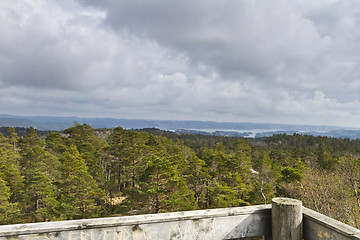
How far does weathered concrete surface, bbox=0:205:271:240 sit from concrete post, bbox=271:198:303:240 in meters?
0.16

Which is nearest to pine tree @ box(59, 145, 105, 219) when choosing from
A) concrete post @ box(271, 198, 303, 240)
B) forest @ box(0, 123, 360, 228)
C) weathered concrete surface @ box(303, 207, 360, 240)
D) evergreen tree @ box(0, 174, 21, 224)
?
forest @ box(0, 123, 360, 228)

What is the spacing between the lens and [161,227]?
2244mm

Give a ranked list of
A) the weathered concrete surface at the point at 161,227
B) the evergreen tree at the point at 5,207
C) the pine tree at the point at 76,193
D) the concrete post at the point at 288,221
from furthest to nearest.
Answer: the pine tree at the point at 76,193, the evergreen tree at the point at 5,207, the concrete post at the point at 288,221, the weathered concrete surface at the point at 161,227

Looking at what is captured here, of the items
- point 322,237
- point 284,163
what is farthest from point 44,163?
point 284,163

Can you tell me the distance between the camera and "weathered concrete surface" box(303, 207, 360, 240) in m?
2.06

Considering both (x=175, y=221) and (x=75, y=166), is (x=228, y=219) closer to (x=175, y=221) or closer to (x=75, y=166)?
(x=175, y=221)

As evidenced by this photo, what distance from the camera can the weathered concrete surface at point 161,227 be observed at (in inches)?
79.6

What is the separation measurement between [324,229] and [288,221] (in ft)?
1.11

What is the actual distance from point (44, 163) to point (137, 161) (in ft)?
A: 31.1

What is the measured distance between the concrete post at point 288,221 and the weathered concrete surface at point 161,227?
0.53ft

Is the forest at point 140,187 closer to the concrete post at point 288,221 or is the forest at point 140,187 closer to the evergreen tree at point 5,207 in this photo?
the evergreen tree at point 5,207

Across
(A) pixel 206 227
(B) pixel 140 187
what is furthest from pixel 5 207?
(A) pixel 206 227

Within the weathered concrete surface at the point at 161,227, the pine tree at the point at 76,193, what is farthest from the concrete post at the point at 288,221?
the pine tree at the point at 76,193

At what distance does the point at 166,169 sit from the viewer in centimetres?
1736
